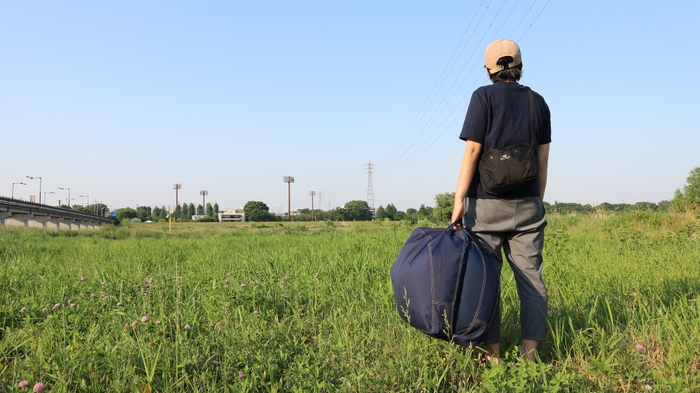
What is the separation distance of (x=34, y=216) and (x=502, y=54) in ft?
151

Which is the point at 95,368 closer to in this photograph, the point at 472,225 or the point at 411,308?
the point at 411,308

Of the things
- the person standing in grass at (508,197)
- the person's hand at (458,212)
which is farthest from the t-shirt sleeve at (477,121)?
the person's hand at (458,212)

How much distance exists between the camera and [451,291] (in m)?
2.14

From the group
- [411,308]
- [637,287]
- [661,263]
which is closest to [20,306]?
[411,308]

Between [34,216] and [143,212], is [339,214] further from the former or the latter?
[143,212]

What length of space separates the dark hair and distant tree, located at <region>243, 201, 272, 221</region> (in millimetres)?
120262

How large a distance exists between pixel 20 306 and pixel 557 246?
648cm

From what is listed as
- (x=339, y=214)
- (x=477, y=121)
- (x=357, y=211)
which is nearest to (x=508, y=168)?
(x=477, y=121)

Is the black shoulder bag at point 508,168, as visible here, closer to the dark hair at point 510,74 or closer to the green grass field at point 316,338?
the dark hair at point 510,74

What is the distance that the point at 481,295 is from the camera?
85.3 inches

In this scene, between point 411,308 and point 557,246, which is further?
point 557,246

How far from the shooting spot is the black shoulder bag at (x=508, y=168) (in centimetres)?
226

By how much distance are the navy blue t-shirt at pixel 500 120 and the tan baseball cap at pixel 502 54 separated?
135 millimetres

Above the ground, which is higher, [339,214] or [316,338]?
[339,214]
